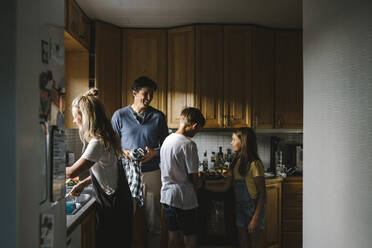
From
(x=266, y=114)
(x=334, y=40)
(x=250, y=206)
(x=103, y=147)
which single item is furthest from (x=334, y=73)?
(x=266, y=114)

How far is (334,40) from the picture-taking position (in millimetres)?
1186

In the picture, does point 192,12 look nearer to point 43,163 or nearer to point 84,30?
point 84,30

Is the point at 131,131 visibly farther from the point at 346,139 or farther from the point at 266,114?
the point at 346,139

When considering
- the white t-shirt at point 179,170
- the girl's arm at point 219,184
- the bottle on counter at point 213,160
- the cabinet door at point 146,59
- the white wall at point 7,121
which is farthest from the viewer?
the bottle on counter at point 213,160

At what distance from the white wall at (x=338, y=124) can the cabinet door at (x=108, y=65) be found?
6.65 ft

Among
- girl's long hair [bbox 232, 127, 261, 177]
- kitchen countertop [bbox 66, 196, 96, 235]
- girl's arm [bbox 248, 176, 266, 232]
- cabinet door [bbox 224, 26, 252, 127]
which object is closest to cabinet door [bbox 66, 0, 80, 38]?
kitchen countertop [bbox 66, 196, 96, 235]

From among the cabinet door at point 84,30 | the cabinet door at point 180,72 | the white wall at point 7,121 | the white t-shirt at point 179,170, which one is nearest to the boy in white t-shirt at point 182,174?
the white t-shirt at point 179,170

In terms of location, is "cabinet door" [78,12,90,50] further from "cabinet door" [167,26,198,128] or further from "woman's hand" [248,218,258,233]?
"woman's hand" [248,218,258,233]

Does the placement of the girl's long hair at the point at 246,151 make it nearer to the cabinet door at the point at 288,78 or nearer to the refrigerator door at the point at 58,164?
the cabinet door at the point at 288,78

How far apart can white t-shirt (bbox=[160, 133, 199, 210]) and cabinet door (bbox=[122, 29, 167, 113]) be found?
1.11 metres

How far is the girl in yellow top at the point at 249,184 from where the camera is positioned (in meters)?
2.29

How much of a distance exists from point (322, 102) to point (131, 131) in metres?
1.66

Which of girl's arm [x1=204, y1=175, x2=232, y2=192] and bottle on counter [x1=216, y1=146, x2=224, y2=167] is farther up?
bottle on counter [x1=216, y1=146, x2=224, y2=167]

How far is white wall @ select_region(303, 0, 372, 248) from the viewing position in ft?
3.32
